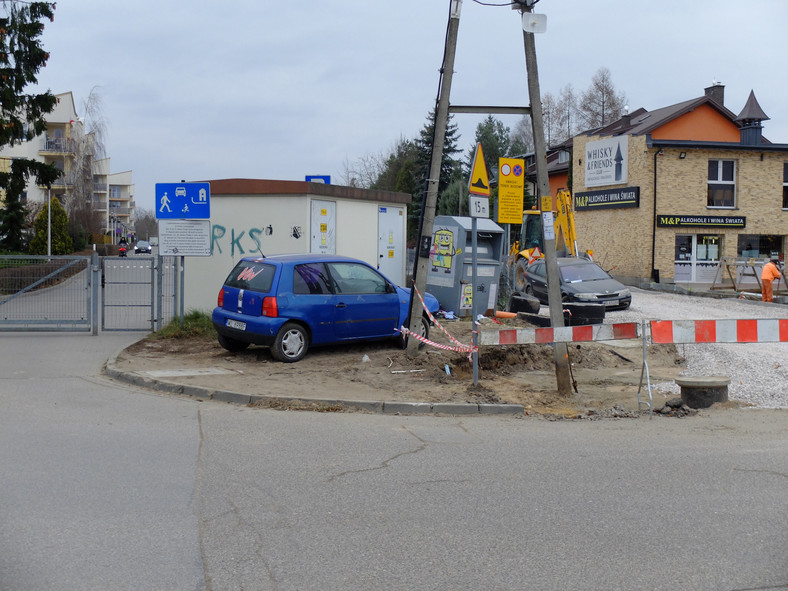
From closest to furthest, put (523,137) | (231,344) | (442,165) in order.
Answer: (231,344)
(442,165)
(523,137)

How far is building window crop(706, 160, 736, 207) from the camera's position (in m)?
33.9

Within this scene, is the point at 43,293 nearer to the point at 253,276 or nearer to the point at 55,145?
the point at 253,276

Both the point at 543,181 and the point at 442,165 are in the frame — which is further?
the point at 442,165

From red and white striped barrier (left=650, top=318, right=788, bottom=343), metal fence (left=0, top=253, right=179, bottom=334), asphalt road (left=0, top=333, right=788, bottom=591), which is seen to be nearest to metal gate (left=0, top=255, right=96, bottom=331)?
metal fence (left=0, top=253, right=179, bottom=334)

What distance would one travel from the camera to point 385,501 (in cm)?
565

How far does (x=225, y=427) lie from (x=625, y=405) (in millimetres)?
4693

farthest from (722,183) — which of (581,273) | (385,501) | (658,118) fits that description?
(385,501)

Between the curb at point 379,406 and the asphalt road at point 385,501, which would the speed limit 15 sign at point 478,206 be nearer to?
the curb at point 379,406

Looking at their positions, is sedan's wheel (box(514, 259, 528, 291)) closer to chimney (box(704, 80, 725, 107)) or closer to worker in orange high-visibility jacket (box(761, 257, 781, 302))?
worker in orange high-visibility jacket (box(761, 257, 781, 302))

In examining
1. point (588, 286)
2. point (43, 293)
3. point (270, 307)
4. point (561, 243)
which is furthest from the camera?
point (561, 243)

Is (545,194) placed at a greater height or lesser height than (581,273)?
greater

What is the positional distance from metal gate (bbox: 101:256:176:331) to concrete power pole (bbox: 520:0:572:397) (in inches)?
315

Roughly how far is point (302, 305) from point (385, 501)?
→ 21.4 ft

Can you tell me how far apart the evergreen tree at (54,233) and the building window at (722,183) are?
34.9 metres
